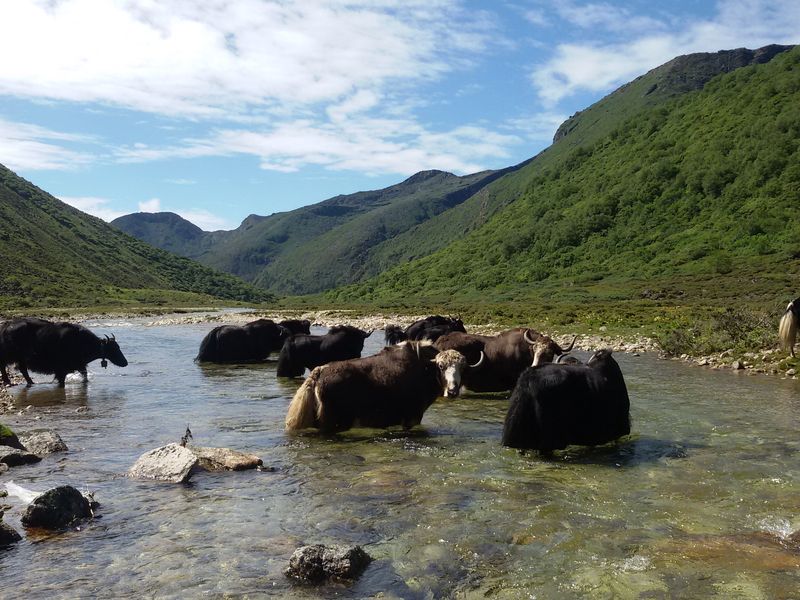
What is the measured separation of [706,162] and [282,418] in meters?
91.8

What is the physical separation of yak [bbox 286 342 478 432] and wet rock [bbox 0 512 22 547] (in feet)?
16.8

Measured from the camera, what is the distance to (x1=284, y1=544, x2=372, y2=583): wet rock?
5.35 m

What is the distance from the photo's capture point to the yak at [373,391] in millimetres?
10852

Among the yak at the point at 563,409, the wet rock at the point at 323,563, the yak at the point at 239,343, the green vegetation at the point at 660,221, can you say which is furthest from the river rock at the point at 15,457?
the green vegetation at the point at 660,221

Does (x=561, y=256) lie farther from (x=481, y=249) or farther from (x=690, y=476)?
(x=690, y=476)

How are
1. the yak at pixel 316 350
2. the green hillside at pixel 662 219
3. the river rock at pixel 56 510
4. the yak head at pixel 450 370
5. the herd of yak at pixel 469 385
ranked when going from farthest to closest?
the green hillside at pixel 662 219
the yak at pixel 316 350
the yak head at pixel 450 370
the herd of yak at pixel 469 385
the river rock at pixel 56 510

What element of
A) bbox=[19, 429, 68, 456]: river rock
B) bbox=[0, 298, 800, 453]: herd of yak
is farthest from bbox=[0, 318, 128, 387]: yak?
bbox=[19, 429, 68, 456]: river rock

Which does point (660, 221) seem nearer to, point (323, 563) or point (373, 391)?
point (373, 391)

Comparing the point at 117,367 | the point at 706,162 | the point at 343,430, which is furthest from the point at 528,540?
the point at 706,162

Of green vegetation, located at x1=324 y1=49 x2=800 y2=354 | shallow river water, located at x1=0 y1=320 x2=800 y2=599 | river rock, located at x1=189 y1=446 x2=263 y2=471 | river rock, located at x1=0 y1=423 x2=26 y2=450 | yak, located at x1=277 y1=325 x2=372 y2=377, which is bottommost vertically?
shallow river water, located at x1=0 y1=320 x2=800 y2=599

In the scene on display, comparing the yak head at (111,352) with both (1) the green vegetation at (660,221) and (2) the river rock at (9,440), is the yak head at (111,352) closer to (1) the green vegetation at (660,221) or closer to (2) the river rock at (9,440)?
Answer: (2) the river rock at (9,440)

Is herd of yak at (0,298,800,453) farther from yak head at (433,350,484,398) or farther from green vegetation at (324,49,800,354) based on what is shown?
green vegetation at (324,49,800,354)

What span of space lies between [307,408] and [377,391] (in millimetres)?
1198

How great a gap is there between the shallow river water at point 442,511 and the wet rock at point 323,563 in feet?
0.38
